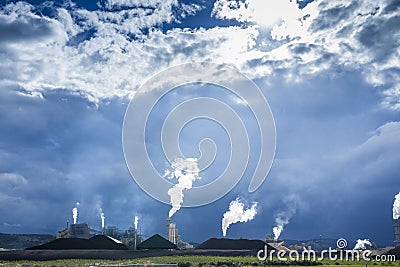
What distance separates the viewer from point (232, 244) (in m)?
102

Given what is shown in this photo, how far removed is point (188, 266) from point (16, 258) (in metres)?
34.7

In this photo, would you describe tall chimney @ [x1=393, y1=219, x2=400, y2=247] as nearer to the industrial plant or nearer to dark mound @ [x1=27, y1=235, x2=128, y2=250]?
the industrial plant

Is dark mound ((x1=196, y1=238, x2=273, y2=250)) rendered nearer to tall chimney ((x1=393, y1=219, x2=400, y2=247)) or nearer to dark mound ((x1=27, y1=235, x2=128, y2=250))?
dark mound ((x1=27, y1=235, x2=128, y2=250))

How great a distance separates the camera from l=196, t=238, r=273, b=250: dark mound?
99.0m

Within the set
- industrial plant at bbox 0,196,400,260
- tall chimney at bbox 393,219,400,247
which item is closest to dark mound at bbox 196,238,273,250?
industrial plant at bbox 0,196,400,260

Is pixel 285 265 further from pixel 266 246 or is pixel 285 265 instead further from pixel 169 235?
pixel 169 235

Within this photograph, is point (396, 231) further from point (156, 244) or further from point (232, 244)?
point (156, 244)

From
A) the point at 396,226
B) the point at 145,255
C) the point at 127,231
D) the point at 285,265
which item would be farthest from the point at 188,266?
the point at 127,231

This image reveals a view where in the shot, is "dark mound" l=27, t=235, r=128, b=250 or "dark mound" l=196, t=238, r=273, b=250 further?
"dark mound" l=196, t=238, r=273, b=250

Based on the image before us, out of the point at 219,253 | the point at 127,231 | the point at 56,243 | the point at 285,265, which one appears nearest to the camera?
the point at 285,265

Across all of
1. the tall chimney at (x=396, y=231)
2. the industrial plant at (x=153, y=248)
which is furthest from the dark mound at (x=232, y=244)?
the tall chimney at (x=396, y=231)

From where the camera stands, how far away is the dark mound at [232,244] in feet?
325

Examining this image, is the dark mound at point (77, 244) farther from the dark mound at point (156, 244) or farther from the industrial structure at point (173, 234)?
the industrial structure at point (173, 234)

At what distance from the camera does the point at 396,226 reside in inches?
4719
